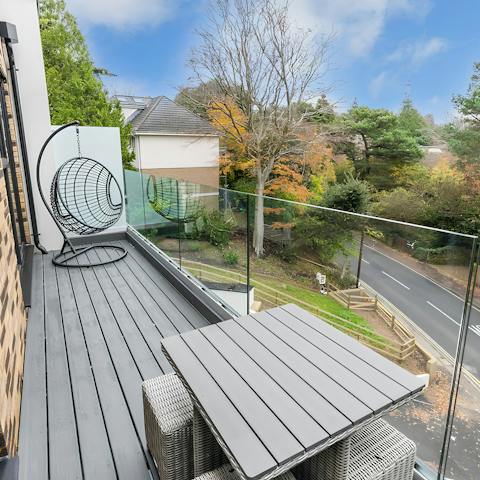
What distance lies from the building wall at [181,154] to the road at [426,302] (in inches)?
566

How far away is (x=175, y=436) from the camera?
124 cm

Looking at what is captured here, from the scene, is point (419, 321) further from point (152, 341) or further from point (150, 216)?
point (150, 216)

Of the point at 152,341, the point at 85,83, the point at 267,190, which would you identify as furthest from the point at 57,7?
the point at 152,341

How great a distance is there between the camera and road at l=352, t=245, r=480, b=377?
116cm

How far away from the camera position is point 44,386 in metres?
1.98

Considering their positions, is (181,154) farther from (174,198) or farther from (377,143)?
(174,198)

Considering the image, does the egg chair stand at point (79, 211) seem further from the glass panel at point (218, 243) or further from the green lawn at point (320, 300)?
the green lawn at point (320, 300)

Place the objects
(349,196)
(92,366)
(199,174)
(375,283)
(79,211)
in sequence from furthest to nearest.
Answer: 1. (199,174)
2. (349,196)
3. (79,211)
4. (92,366)
5. (375,283)

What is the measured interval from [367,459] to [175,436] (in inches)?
25.6

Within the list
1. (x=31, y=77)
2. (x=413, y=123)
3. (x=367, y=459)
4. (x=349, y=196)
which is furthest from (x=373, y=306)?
(x=413, y=123)

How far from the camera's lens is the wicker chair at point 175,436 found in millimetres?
1214

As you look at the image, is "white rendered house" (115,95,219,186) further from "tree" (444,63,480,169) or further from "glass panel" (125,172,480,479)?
"glass panel" (125,172,480,479)

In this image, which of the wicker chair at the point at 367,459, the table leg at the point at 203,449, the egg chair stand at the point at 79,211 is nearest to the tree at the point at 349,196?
the egg chair stand at the point at 79,211

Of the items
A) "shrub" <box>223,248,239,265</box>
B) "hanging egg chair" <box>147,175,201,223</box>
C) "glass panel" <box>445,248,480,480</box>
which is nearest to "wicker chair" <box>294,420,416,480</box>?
"glass panel" <box>445,248,480,480</box>
